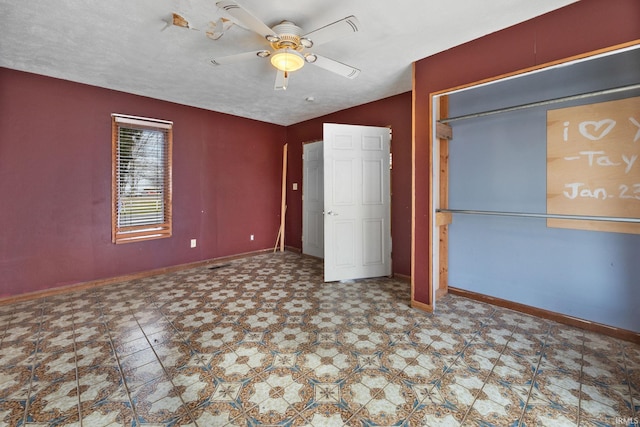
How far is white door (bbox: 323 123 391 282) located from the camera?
393 centimetres

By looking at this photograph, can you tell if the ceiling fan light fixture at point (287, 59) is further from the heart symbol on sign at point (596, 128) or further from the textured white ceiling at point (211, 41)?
the heart symbol on sign at point (596, 128)

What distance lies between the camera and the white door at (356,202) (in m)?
3.93

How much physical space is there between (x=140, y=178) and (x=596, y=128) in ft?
17.8

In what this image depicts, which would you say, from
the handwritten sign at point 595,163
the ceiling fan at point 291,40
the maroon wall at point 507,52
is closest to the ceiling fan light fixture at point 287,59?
the ceiling fan at point 291,40

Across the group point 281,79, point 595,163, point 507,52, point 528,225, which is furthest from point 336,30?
point 528,225

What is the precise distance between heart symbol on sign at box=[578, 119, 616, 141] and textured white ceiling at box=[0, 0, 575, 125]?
3.61ft

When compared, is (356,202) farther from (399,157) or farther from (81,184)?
(81,184)

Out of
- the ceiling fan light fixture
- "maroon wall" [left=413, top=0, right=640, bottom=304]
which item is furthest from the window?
"maroon wall" [left=413, top=0, right=640, bottom=304]

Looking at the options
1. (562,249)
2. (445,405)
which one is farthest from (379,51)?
(445,405)

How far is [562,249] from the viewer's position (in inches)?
106

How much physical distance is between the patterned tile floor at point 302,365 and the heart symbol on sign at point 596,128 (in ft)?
5.84

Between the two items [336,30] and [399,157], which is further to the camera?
[399,157]

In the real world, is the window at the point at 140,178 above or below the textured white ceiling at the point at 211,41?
below

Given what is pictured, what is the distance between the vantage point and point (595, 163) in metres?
2.49
